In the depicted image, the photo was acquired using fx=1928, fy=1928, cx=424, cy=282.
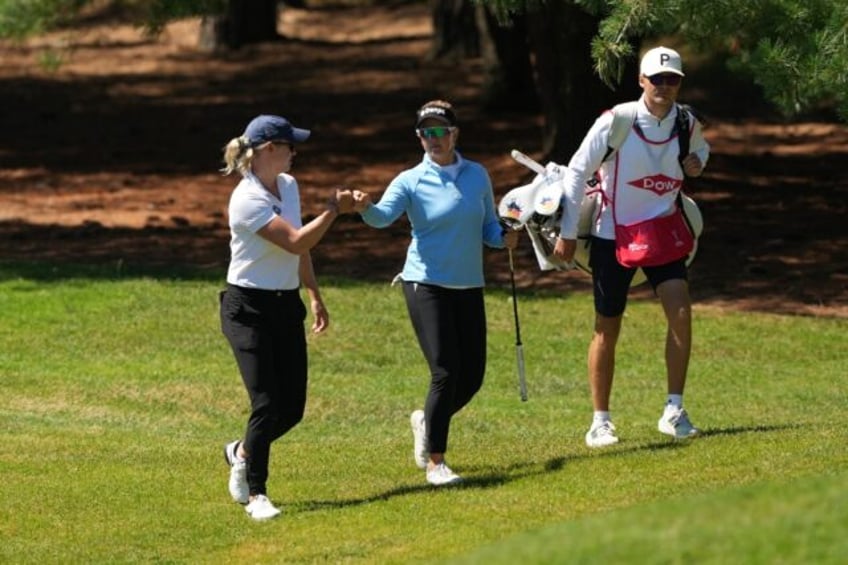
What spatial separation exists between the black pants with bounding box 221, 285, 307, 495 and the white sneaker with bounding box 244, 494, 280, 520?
0.09 meters

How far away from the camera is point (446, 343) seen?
924cm

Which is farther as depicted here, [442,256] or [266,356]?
[442,256]

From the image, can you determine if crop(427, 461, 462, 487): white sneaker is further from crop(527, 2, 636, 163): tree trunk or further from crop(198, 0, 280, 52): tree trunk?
crop(198, 0, 280, 52): tree trunk

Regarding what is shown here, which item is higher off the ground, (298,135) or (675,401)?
(298,135)

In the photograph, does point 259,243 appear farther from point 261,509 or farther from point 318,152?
point 318,152

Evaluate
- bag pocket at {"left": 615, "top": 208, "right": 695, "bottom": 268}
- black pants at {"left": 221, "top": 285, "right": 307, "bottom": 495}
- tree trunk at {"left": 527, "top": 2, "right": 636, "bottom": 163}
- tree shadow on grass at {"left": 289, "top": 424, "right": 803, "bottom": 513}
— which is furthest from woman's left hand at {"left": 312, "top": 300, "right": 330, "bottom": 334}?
tree trunk at {"left": 527, "top": 2, "right": 636, "bottom": 163}

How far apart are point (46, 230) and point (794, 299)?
315 inches

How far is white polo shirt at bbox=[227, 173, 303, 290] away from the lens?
28.6ft

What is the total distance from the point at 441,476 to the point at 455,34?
21.4 m

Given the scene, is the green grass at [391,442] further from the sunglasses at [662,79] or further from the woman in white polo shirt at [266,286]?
the sunglasses at [662,79]

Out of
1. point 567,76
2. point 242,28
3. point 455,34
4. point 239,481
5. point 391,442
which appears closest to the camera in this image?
point 239,481

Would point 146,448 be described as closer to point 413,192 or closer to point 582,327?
point 413,192

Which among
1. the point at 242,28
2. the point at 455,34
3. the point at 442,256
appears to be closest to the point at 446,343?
the point at 442,256

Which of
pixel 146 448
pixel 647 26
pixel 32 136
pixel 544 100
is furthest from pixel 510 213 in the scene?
pixel 32 136
